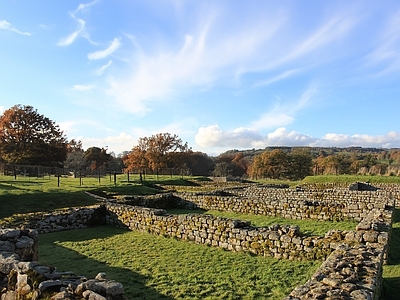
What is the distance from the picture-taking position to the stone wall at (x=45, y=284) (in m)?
4.34

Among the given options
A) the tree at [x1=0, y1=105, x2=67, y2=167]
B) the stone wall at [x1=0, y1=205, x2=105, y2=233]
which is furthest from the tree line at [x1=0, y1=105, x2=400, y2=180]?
the stone wall at [x1=0, y1=205, x2=105, y2=233]

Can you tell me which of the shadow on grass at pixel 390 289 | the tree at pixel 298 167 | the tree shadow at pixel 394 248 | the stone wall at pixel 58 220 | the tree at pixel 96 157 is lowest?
the shadow on grass at pixel 390 289

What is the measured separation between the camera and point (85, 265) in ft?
27.8

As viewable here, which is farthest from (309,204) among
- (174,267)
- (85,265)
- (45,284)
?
(45,284)

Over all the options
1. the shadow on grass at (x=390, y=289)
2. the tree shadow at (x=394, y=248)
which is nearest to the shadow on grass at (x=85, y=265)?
the shadow on grass at (x=390, y=289)

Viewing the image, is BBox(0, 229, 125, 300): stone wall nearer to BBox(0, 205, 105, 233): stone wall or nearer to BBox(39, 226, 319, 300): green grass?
BBox(39, 226, 319, 300): green grass

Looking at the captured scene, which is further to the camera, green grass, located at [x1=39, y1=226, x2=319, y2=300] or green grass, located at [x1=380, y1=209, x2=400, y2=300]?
green grass, located at [x1=39, y1=226, x2=319, y2=300]

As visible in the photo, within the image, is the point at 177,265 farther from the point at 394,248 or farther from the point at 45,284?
the point at 394,248

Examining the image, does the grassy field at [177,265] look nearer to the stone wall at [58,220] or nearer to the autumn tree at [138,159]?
the stone wall at [58,220]

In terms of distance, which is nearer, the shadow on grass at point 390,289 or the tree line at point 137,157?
the shadow on grass at point 390,289

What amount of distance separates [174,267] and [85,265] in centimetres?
248

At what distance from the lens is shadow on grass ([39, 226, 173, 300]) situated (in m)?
6.52

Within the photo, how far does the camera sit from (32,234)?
779 centimetres

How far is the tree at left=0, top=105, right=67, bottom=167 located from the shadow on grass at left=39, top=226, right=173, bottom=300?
118 ft
